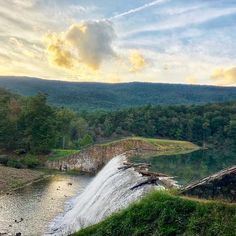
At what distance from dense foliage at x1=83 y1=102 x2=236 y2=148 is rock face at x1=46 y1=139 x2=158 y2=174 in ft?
141

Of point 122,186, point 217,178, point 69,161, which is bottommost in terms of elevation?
point 69,161

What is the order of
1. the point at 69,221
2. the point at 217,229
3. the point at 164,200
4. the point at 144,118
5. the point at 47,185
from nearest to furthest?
the point at 217,229 → the point at 164,200 → the point at 69,221 → the point at 47,185 → the point at 144,118

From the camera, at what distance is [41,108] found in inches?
3479

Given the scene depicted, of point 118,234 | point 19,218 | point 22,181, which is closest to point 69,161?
point 22,181

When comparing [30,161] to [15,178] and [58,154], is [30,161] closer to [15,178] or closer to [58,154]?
[58,154]

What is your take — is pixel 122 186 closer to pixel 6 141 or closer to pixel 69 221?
pixel 69 221

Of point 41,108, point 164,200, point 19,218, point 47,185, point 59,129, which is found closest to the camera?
point 164,200

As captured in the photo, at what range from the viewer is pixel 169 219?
19203 mm

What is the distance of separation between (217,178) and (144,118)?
119 m

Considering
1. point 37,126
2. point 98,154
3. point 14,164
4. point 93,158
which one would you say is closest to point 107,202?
point 14,164

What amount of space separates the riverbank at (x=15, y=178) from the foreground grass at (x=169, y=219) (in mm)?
30825

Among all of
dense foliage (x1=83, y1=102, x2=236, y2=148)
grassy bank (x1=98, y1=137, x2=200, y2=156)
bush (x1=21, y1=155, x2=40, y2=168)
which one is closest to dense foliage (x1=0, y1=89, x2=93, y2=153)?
bush (x1=21, y1=155, x2=40, y2=168)

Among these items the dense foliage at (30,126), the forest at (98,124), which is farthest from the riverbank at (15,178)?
the forest at (98,124)

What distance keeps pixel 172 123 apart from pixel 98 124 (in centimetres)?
2382
